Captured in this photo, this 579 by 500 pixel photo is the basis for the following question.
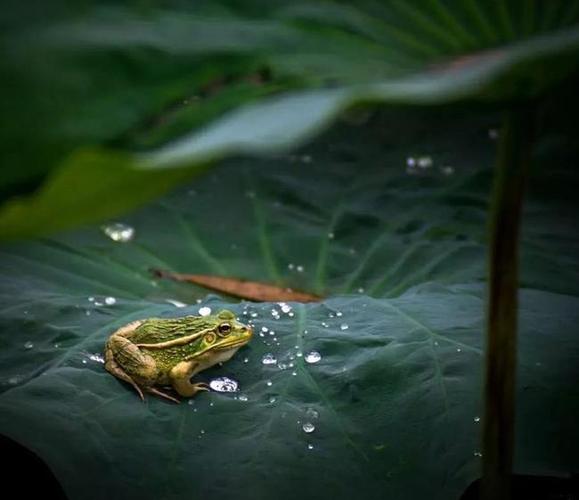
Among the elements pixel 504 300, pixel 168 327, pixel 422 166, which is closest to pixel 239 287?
pixel 168 327

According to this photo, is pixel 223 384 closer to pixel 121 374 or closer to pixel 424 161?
pixel 121 374

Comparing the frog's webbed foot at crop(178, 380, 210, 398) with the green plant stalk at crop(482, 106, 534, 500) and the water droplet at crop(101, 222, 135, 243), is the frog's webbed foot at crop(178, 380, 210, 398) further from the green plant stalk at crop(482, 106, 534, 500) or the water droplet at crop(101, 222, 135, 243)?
the green plant stalk at crop(482, 106, 534, 500)

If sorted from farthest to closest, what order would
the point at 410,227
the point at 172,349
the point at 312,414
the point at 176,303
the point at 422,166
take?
the point at 422,166 < the point at 410,227 < the point at 176,303 < the point at 172,349 < the point at 312,414

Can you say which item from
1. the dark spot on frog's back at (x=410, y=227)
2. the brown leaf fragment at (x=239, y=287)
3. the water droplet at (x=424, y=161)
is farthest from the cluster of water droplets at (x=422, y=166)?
the brown leaf fragment at (x=239, y=287)


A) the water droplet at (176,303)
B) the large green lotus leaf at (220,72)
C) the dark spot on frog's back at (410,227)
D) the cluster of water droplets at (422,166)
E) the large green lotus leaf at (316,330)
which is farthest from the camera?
the cluster of water droplets at (422,166)

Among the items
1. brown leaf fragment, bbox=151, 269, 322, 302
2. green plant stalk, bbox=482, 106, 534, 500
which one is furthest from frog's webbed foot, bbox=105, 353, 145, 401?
green plant stalk, bbox=482, 106, 534, 500

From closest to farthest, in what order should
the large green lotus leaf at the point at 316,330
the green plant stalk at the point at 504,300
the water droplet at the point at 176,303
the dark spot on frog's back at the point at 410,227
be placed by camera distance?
the green plant stalk at the point at 504,300 → the large green lotus leaf at the point at 316,330 → the water droplet at the point at 176,303 → the dark spot on frog's back at the point at 410,227

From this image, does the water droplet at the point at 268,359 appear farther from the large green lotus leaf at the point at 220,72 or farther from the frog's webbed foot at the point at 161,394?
the large green lotus leaf at the point at 220,72
